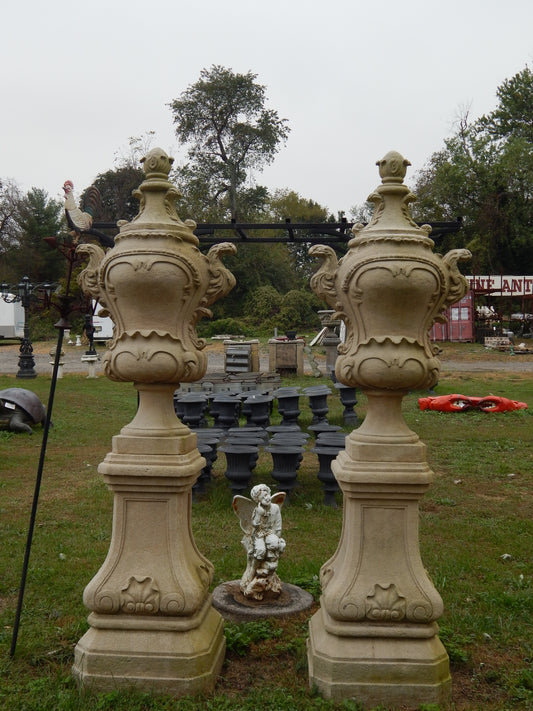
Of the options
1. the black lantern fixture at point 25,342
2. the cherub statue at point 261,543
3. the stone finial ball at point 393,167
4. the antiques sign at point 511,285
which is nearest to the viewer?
the stone finial ball at point 393,167

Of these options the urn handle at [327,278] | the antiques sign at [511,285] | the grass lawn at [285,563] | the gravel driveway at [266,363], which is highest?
the antiques sign at [511,285]

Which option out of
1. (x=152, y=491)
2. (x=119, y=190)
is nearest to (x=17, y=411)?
(x=152, y=491)

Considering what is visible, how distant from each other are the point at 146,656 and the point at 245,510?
3.83 feet

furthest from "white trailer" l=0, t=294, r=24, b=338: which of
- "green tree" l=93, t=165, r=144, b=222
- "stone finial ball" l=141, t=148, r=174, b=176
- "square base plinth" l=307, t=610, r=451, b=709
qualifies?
"square base plinth" l=307, t=610, r=451, b=709

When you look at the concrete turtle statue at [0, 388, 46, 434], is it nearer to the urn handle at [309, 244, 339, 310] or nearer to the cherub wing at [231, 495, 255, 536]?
the cherub wing at [231, 495, 255, 536]

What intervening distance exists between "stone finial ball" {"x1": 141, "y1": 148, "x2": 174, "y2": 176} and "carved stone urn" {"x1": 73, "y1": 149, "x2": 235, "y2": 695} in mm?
93

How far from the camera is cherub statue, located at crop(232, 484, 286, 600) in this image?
11.9 feet

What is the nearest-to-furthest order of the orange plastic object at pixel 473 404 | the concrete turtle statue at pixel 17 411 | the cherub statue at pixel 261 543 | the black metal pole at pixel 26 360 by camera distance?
the cherub statue at pixel 261 543 → the concrete turtle statue at pixel 17 411 → the orange plastic object at pixel 473 404 → the black metal pole at pixel 26 360

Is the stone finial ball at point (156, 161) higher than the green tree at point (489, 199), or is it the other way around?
the green tree at point (489, 199)

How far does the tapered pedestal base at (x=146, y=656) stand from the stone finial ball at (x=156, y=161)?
2152mm

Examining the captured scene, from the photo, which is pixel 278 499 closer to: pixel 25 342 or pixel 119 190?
pixel 25 342

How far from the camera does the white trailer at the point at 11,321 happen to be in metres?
29.5

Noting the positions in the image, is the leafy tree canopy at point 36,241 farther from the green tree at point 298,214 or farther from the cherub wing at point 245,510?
the cherub wing at point 245,510

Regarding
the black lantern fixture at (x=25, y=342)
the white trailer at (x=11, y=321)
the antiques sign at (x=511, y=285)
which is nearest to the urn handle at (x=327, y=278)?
the black lantern fixture at (x=25, y=342)
